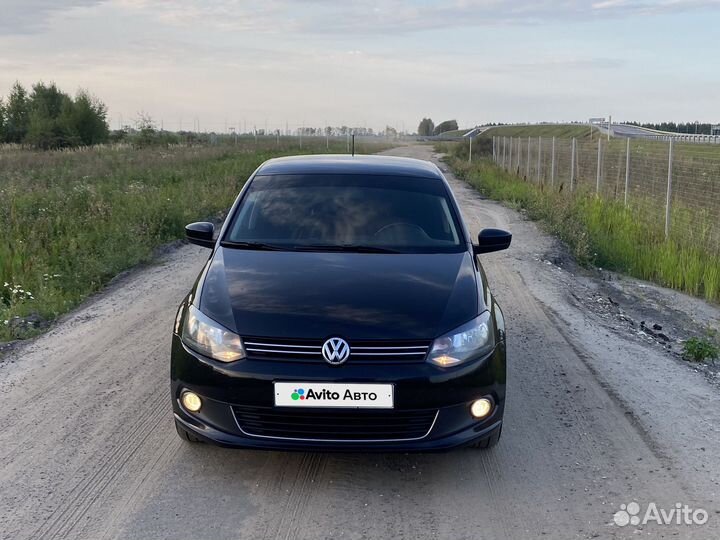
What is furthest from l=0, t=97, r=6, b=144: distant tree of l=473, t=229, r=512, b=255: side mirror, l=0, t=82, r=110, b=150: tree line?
l=473, t=229, r=512, b=255: side mirror

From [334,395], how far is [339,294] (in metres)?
→ 0.63

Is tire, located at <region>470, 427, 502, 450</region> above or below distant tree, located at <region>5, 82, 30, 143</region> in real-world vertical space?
below

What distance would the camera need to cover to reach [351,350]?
3.68 meters

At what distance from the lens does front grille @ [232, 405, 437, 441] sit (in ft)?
12.0

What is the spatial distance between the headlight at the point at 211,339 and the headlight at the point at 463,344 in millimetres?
948

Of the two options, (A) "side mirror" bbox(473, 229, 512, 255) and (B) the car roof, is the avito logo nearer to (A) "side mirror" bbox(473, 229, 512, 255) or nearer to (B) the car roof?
(A) "side mirror" bbox(473, 229, 512, 255)

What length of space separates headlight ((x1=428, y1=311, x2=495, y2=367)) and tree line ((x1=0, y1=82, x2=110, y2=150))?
184 ft

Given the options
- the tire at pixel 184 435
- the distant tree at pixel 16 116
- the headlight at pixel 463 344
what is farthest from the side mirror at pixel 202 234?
the distant tree at pixel 16 116

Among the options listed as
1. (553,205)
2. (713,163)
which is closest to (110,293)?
(713,163)

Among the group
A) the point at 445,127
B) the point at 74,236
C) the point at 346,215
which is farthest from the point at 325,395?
the point at 445,127

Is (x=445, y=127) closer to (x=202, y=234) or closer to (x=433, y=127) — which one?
(x=433, y=127)

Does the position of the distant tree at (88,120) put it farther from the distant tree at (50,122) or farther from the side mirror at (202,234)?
the side mirror at (202,234)

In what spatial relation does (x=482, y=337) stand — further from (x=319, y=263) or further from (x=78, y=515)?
(x=78, y=515)

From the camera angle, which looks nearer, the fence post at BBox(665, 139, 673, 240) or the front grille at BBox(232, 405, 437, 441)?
the front grille at BBox(232, 405, 437, 441)
